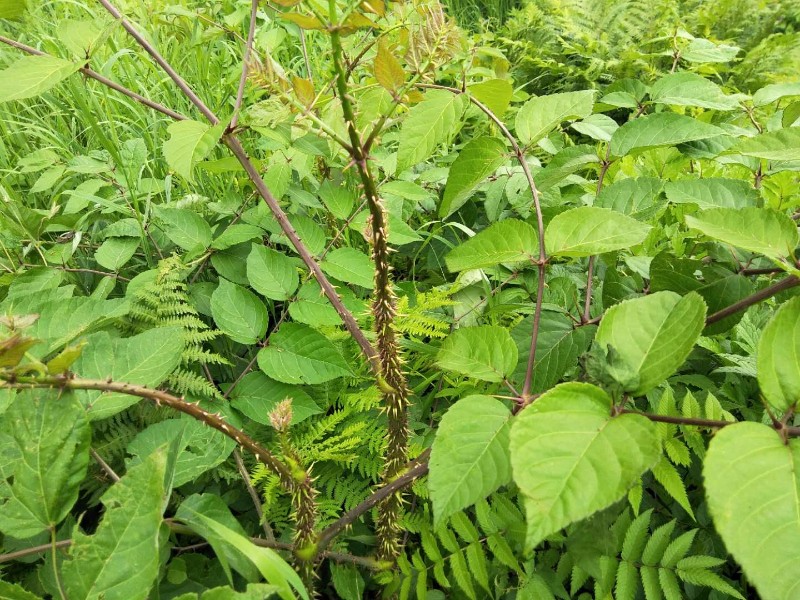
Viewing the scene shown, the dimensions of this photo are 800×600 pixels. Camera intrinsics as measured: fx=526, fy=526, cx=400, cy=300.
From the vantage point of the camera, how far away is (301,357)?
1193 mm

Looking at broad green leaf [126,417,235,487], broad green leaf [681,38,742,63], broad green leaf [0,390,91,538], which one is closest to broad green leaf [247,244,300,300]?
broad green leaf [126,417,235,487]

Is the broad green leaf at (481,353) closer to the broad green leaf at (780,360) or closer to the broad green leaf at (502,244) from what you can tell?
the broad green leaf at (502,244)

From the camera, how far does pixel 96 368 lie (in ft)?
3.15

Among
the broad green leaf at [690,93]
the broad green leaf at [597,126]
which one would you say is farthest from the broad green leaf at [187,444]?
the broad green leaf at [690,93]

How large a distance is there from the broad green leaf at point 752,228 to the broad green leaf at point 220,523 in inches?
32.7

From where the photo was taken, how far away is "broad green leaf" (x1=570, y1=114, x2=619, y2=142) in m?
1.22

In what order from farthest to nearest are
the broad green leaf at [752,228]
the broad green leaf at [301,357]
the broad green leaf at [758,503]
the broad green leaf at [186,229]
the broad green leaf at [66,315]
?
the broad green leaf at [186,229], the broad green leaf at [301,357], the broad green leaf at [66,315], the broad green leaf at [752,228], the broad green leaf at [758,503]

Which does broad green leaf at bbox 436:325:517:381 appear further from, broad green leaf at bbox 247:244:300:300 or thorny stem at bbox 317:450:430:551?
broad green leaf at bbox 247:244:300:300

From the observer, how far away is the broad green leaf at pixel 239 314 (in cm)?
121

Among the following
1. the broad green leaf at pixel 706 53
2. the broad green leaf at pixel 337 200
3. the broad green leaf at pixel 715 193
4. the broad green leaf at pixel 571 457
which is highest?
the broad green leaf at pixel 706 53

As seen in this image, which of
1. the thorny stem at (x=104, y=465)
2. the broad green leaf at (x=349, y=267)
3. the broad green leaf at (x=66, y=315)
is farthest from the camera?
the broad green leaf at (x=349, y=267)

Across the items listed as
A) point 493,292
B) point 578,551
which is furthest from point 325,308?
point 578,551

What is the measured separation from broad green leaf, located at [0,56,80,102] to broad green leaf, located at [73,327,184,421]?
1.55 feet

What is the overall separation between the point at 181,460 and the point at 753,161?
4.63 feet
